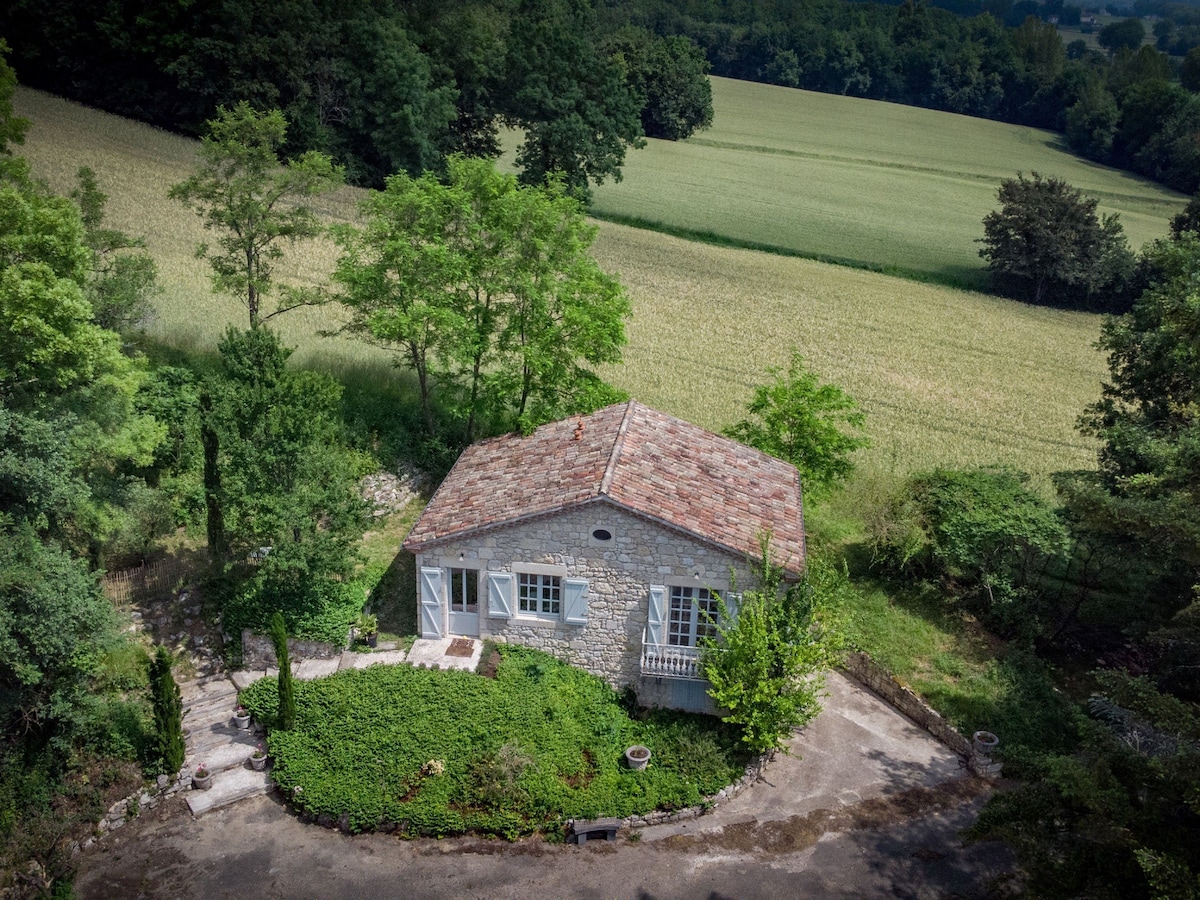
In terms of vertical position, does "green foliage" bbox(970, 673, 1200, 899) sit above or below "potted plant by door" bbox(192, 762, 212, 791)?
above

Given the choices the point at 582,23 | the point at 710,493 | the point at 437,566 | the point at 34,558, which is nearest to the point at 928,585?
the point at 710,493

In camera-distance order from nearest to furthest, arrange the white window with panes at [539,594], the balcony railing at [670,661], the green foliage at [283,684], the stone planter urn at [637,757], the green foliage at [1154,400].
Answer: the green foliage at [283,684] < the stone planter urn at [637,757] < the green foliage at [1154,400] < the balcony railing at [670,661] < the white window with panes at [539,594]

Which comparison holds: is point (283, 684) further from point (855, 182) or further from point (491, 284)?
point (855, 182)

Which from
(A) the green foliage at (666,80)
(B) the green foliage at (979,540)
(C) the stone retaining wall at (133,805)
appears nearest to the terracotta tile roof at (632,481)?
(B) the green foliage at (979,540)

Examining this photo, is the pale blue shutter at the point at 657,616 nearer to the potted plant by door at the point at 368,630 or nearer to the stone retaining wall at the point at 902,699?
the stone retaining wall at the point at 902,699

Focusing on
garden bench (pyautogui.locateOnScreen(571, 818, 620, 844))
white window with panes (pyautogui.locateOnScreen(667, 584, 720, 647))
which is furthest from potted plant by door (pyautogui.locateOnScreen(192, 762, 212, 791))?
white window with panes (pyautogui.locateOnScreen(667, 584, 720, 647))

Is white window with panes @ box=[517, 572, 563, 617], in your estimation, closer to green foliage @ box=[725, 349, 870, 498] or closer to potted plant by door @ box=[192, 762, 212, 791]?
potted plant by door @ box=[192, 762, 212, 791]
